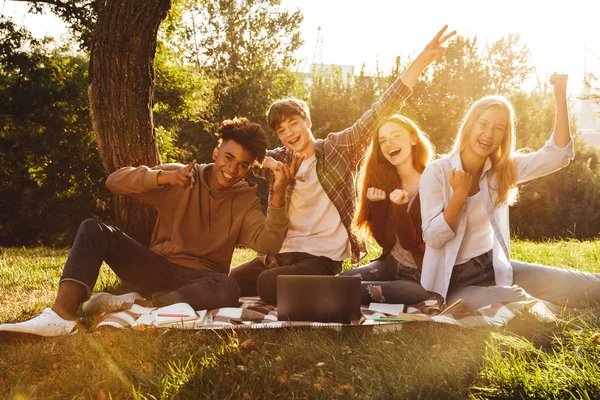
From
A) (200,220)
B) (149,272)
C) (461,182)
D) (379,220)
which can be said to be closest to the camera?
(461,182)

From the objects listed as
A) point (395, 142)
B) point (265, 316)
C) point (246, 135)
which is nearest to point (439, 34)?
point (395, 142)

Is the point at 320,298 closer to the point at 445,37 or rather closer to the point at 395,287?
the point at 395,287

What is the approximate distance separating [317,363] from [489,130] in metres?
1.98

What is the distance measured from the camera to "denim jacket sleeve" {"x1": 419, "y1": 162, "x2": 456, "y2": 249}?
140 inches

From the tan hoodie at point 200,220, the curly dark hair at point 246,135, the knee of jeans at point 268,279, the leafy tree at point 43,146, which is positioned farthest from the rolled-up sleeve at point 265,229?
the leafy tree at point 43,146

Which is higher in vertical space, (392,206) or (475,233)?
(392,206)

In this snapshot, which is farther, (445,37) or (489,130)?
(445,37)

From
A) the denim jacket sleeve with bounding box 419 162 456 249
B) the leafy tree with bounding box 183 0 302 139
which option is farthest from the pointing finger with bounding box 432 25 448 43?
the leafy tree with bounding box 183 0 302 139

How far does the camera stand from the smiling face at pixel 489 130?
372 cm

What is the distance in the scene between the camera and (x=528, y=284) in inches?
149

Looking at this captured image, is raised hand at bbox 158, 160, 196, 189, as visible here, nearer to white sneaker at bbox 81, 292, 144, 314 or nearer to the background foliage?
white sneaker at bbox 81, 292, 144, 314

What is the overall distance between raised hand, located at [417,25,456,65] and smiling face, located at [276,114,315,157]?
1.01 m

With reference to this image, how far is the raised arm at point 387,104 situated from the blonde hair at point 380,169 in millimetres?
214

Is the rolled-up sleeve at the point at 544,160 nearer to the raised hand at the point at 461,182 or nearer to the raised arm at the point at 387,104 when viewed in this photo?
the raised hand at the point at 461,182
